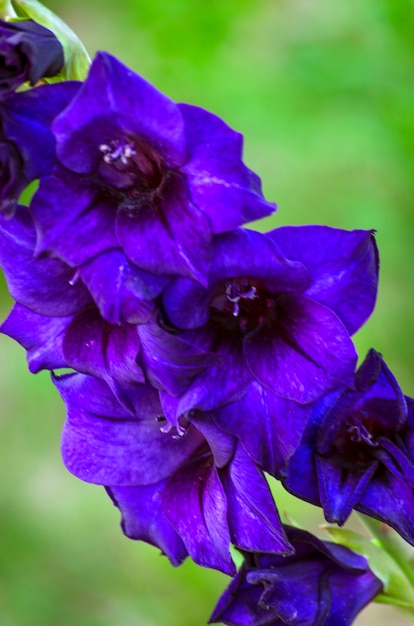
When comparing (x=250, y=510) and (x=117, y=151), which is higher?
(x=117, y=151)

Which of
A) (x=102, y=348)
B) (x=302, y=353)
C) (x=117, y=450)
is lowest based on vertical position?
(x=117, y=450)

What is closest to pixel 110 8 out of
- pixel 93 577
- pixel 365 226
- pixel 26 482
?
pixel 365 226

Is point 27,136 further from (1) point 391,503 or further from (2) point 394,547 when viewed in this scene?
(2) point 394,547

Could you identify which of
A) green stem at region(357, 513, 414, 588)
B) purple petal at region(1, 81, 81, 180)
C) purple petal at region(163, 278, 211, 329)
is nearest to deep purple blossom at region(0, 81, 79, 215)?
purple petal at region(1, 81, 81, 180)

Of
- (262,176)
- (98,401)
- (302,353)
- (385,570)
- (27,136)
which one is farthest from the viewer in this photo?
(262,176)

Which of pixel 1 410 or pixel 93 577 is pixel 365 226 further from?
pixel 1 410

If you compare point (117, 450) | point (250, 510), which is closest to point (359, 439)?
point (250, 510)

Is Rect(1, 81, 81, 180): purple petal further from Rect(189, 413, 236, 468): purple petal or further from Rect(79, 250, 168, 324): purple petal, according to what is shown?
Rect(189, 413, 236, 468): purple petal
